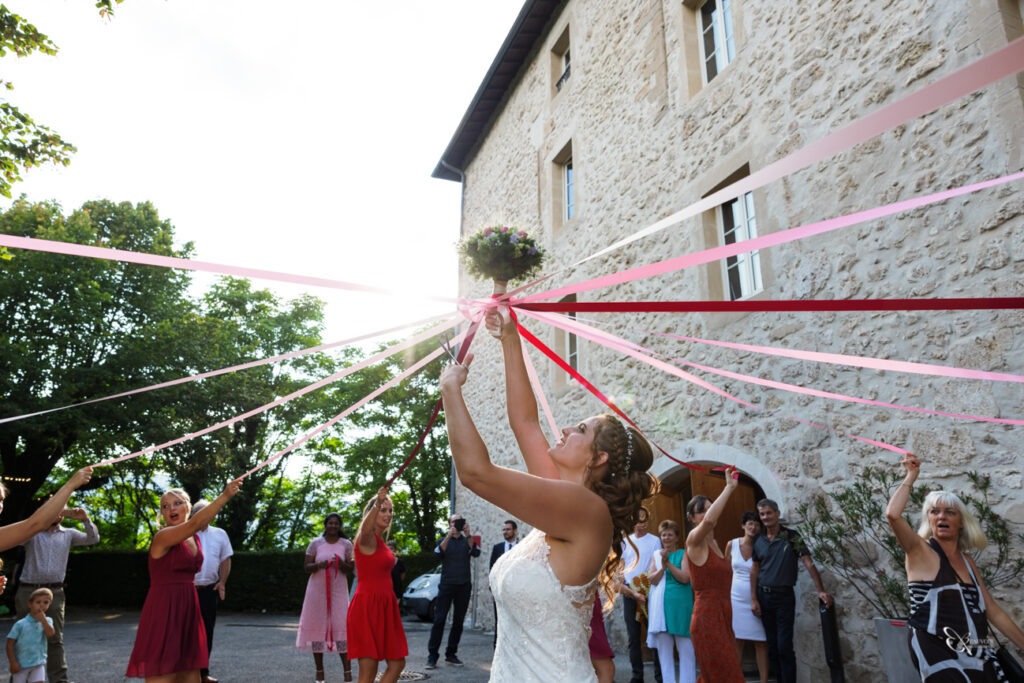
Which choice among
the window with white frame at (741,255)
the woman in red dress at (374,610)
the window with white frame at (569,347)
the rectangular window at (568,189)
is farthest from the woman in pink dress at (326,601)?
the rectangular window at (568,189)

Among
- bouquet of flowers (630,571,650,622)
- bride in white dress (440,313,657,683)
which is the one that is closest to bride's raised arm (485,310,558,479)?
bride in white dress (440,313,657,683)

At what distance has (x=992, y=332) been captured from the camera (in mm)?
4527

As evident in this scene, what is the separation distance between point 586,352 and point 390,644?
5327mm

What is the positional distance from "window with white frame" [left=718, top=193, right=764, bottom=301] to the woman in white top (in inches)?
90.9

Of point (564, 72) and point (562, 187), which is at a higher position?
point (564, 72)

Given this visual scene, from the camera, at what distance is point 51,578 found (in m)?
6.04

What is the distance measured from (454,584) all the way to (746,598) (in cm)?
356

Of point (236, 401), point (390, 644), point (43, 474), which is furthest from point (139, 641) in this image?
point (236, 401)

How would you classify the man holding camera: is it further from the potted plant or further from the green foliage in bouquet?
the potted plant

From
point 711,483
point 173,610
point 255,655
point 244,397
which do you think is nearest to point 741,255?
point 711,483

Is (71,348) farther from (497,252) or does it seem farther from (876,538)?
(876,538)

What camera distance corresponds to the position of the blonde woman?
2980mm

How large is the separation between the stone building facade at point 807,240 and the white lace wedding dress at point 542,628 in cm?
370

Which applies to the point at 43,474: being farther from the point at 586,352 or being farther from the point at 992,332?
the point at 992,332
